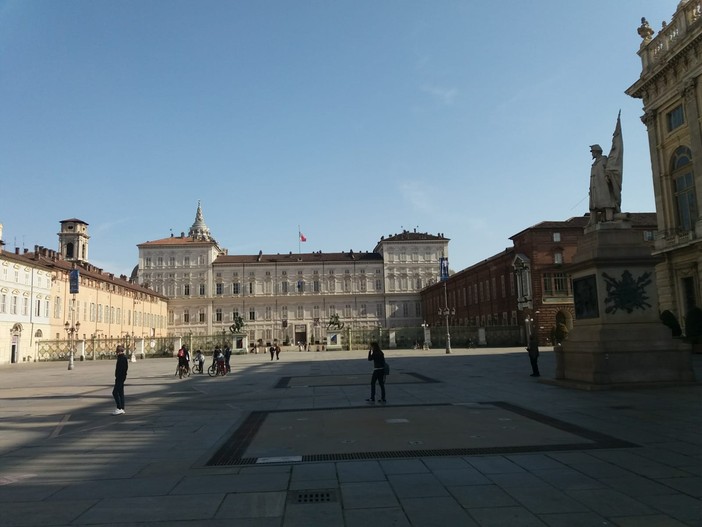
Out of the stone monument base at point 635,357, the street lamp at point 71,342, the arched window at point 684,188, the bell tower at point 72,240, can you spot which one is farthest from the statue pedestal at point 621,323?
the bell tower at point 72,240

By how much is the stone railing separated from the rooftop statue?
18.5m

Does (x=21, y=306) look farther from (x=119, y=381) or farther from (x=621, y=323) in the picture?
(x=621, y=323)

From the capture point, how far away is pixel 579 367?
1565 centimetres

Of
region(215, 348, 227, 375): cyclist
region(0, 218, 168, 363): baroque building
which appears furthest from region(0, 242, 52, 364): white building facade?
region(215, 348, 227, 375): cyclist

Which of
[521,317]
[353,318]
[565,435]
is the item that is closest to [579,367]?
[565,435]

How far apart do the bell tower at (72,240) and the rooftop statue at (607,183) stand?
82916 millimetres

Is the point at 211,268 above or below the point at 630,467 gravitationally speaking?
above

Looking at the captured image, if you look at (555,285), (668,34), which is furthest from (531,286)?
(668,34)

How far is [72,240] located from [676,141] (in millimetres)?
82472

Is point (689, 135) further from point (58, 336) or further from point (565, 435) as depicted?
point (58, 336)

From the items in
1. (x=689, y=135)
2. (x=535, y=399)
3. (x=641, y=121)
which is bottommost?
(x=535, y=399)

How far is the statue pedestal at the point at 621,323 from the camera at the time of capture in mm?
14430

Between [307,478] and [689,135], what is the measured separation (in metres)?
33.1

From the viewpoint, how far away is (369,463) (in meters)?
7.29
